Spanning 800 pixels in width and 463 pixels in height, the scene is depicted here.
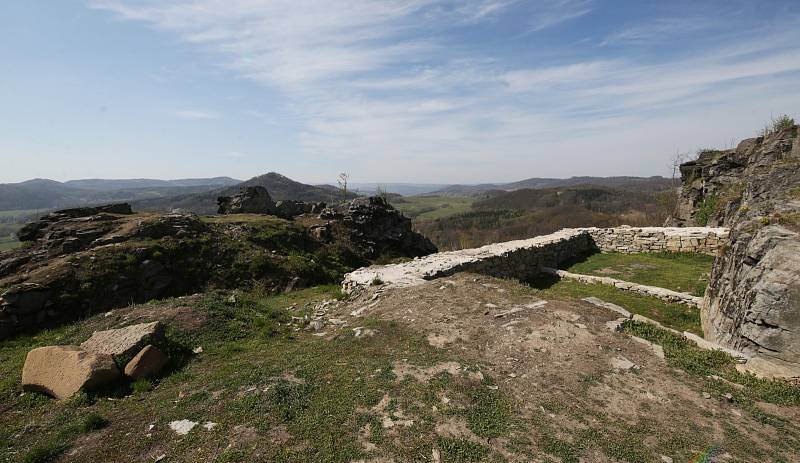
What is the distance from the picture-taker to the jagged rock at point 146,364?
22.7 feet

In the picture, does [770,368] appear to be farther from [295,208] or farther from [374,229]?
[295,208]

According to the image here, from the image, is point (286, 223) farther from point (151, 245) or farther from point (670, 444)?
point (670, 444)

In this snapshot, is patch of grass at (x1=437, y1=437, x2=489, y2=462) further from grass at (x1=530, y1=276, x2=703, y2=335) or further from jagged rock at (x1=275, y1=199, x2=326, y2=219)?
jagged rock at (x1=275, y1=199, x2=326, y2=219)

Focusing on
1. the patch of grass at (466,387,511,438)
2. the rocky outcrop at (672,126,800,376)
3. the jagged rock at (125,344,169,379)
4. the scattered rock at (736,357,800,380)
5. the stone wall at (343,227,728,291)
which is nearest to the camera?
the patch of grass at (466,387,511,438)

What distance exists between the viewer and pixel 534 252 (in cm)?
1708

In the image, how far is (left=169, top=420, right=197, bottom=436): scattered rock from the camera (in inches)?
202

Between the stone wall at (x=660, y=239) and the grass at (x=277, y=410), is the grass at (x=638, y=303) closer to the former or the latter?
the grass at (x=277, y=410)

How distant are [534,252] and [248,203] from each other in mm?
22839

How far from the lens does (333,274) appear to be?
19484 millimetres

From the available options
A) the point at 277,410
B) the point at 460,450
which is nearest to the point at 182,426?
the point at 277,410

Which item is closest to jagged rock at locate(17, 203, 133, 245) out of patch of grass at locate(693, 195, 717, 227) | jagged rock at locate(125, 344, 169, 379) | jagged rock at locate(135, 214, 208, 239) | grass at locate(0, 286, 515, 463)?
jagged rock at locate(135, 214, 208, 239)

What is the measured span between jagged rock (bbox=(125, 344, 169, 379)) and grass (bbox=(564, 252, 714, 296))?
1561 cm

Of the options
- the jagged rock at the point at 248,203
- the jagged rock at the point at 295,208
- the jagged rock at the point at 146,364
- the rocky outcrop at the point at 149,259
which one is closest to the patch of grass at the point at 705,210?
the rocky outcrop at the point at 149,259

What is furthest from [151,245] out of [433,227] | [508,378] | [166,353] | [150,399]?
[433,227]
